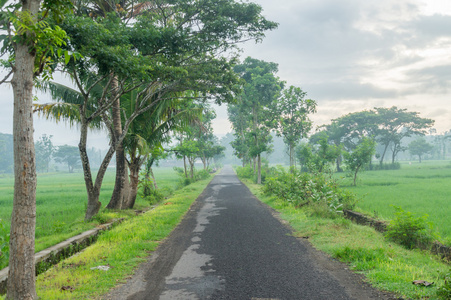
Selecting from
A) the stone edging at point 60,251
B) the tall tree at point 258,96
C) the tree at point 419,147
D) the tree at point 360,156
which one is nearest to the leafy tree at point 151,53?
the stone edging at point 60,251

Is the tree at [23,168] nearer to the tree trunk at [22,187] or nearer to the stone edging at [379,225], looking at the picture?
the tree trunk at [22,187]

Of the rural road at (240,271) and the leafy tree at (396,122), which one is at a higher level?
the leafy tree at (396,122)

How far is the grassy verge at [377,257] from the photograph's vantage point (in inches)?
171

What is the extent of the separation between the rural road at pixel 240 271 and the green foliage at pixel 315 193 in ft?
12.8

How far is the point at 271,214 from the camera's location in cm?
1148

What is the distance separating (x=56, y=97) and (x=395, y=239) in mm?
12516

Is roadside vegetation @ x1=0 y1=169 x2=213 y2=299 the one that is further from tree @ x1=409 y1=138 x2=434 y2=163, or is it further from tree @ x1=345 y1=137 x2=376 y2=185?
tree @ x1=409 y1=138 x2=434 y2=163

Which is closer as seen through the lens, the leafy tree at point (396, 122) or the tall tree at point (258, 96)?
the tall tree at point (258, 96)

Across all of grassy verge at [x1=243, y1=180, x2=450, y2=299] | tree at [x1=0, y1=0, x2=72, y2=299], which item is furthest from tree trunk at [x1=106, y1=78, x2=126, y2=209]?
tree at [x1=0, y1=0, x2=72, y2=299]

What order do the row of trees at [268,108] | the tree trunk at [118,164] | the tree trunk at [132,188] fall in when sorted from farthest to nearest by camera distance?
the row of trees at [268,108]
the tree trunk at [132,188]
the tree trunk at [118,164]

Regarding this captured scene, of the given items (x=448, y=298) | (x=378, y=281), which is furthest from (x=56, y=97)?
(x=448, y=298)

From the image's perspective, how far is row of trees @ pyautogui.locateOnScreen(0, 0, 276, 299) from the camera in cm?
392

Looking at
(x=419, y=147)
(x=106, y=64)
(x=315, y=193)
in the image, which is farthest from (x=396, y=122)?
(x=106, y=64)

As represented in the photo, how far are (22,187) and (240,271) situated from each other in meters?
3.55
